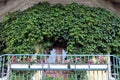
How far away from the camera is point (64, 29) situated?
6785 mm

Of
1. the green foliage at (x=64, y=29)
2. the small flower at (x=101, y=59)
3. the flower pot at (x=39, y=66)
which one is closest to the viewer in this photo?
the flower pot at (x=39, y=66)

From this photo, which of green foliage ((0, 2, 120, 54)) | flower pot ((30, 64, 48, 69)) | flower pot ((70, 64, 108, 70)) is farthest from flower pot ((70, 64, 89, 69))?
green foliage ((0, 2, 120, 54))

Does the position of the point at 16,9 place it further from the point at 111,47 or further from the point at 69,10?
the point at 111,47

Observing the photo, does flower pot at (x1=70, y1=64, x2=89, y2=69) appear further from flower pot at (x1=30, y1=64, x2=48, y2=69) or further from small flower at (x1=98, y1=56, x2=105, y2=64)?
flower pot at (x1=30, y1=64, x2=48, y2=69)

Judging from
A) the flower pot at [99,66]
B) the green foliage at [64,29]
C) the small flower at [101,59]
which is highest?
the green foliage at [64,29]

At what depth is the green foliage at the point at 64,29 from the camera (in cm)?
→ 671

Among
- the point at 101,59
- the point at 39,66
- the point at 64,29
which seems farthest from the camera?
the point at 64,29

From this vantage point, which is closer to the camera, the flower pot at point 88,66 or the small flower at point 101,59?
the flower pot at point 88,66

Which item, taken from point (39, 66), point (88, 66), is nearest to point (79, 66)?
point (88, 66)

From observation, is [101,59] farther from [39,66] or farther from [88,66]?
[39,66]

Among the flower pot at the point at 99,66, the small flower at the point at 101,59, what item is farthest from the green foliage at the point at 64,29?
the flower pot at the point at 99,66

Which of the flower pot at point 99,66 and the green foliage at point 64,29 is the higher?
the green foliage at point 64,29

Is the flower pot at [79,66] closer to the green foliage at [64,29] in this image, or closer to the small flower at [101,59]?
the small flower at [101,59]

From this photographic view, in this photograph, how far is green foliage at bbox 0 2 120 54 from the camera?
6715mm
